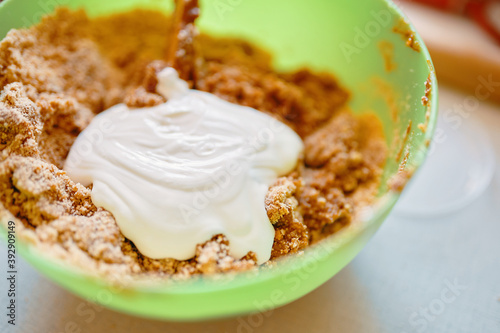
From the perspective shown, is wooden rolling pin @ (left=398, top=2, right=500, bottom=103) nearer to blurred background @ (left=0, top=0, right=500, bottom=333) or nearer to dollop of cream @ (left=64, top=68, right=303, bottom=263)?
blurred background @ (left=0, top=0, right=500, bottom=333)

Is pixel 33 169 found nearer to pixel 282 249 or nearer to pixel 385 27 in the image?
pixel 282 249

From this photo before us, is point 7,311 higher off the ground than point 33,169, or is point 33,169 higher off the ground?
point 33,169

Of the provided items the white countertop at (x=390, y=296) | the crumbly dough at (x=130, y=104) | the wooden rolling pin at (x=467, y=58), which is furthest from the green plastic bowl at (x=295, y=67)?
the wooden rolling pin at (x=467, y=58)

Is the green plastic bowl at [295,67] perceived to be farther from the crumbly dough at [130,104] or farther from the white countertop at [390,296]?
the white countertop at [390,296]

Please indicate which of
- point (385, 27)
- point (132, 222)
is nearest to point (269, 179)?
point (132, 222)

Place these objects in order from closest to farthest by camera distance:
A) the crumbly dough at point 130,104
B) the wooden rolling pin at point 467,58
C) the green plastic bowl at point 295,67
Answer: the green plastic bowl at point 295,67, the crumbly dough at point 130,104, the wooden rolling pin at point 467,58

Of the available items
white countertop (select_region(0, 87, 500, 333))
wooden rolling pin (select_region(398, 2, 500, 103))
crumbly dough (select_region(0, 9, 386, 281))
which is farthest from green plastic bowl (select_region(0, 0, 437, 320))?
wooden rolling pin (select_region(398, 2, 500, 103))
